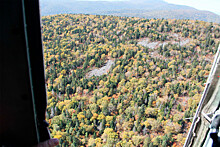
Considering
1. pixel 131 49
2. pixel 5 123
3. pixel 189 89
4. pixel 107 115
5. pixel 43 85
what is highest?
pixel 43 85

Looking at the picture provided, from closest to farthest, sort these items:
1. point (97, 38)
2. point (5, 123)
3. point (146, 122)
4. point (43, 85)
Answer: point (5, 123) < point (43, 85) < point (146, 122) < point (97, 38)

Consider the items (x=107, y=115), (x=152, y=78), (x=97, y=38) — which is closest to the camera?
(x=107, y=115)

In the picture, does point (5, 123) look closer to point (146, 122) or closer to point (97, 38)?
point (146, 122)

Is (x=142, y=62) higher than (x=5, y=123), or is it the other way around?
(x=5, y=123)

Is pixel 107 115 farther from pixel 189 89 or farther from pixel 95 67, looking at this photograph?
pixel 95 67

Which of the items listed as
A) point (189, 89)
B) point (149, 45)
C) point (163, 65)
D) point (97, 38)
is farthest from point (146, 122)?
point (97, 38)

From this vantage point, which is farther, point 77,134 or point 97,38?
point 97,38
